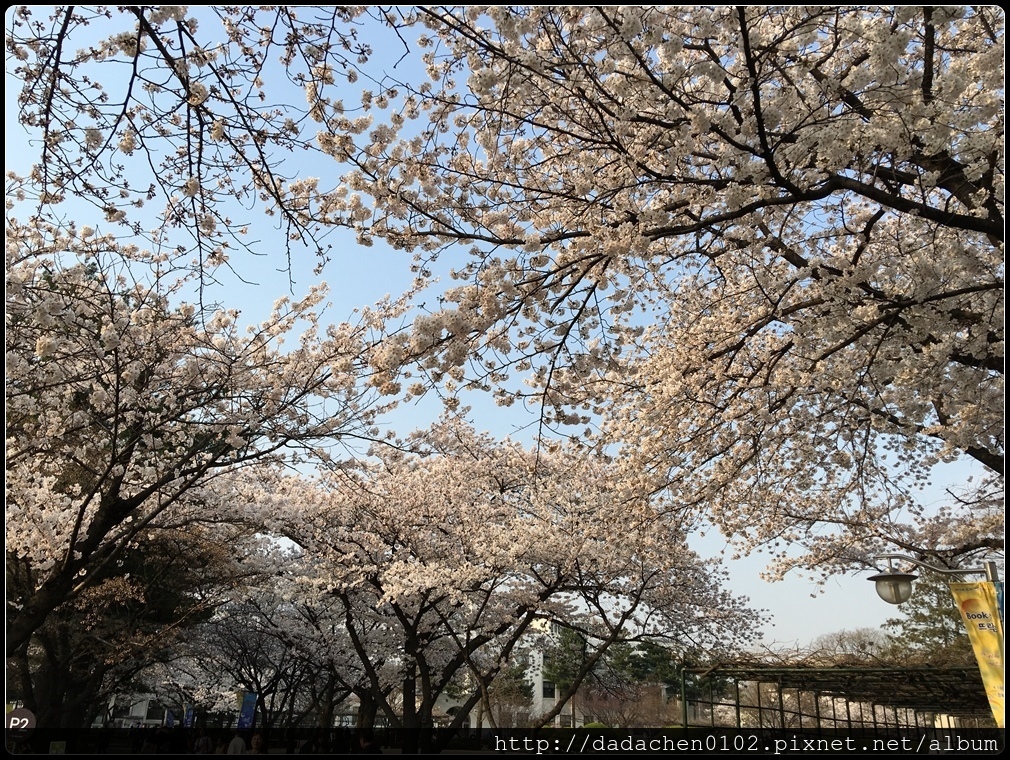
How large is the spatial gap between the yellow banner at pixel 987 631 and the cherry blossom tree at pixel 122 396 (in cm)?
630

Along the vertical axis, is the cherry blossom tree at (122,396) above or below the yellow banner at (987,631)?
above

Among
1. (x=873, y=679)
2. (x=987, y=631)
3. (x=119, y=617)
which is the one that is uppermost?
(x=987, y=631)

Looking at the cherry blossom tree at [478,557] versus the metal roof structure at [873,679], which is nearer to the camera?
the metal roof structure at [873,679]

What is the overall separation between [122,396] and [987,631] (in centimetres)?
966

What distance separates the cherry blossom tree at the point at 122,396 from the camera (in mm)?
6824

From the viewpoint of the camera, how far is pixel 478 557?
567 inches

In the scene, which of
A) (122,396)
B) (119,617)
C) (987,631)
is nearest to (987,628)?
(987,631)

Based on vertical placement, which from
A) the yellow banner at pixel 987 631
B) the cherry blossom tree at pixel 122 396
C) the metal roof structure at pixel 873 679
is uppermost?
the cherry blossom tree at pixel 122 396

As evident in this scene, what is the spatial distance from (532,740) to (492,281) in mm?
9894

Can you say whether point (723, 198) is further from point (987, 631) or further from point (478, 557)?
point (478, 557)

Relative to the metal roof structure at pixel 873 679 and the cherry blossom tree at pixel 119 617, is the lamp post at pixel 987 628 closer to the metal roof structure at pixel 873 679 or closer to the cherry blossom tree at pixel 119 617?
the metal roof structure at pixel 873 679

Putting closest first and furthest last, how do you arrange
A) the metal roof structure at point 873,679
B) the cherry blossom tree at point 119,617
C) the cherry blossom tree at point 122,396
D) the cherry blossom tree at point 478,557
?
1. the cherry blossom tree at point 122,396
2. the metal roof structure at point 873,679
3. the cherry blossom tree at point 119,617
4. the cherry blossom tree at point 478,557

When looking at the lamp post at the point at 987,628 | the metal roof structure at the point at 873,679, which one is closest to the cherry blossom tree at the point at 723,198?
the lamp post at the point at 987,628

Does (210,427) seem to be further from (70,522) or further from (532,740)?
(532,740)
